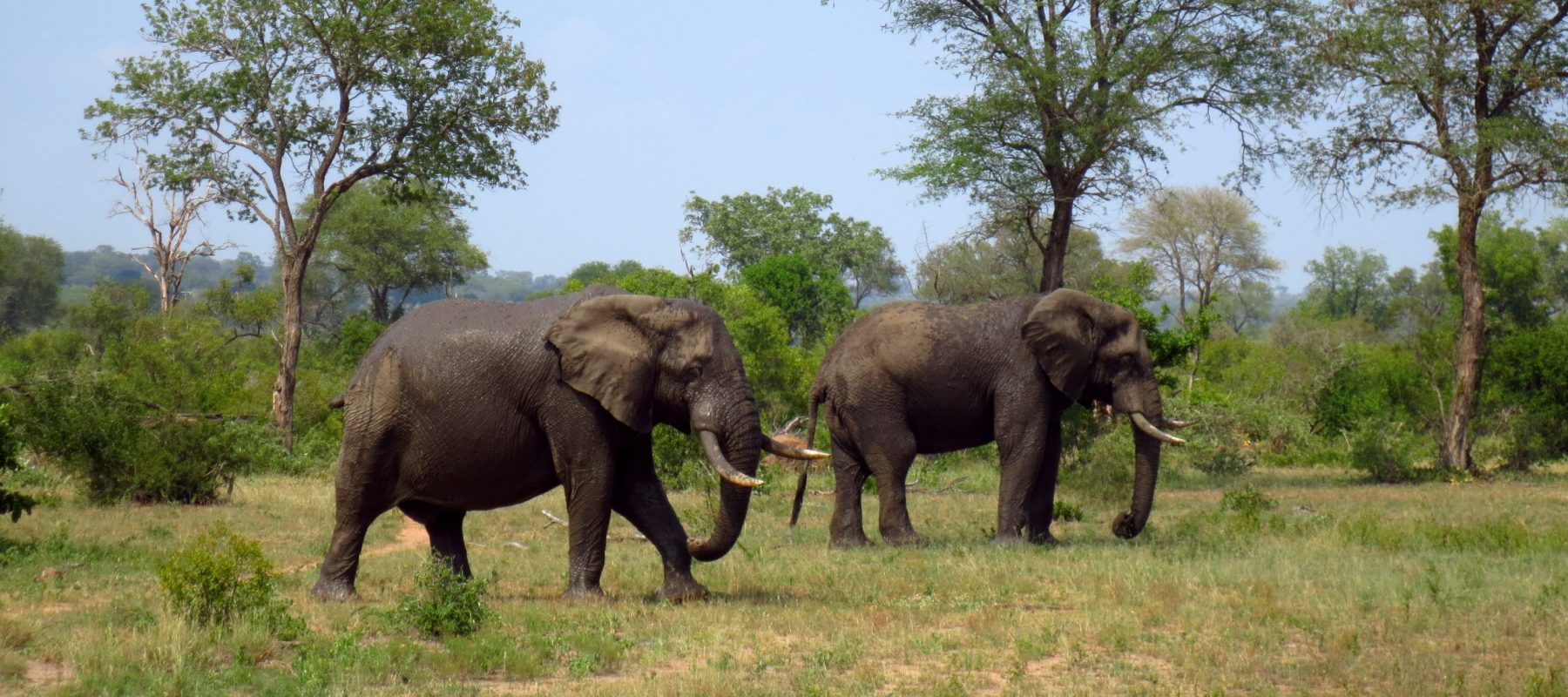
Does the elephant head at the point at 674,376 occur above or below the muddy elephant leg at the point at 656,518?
above

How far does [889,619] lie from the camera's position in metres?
10.7

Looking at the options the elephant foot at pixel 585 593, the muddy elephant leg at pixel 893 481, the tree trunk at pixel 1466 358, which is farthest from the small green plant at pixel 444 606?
the tree trunk at pixel 1466 358

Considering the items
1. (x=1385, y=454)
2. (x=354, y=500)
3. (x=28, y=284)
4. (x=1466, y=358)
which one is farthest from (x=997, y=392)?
(x=28, y=284)

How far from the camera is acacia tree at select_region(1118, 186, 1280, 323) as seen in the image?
68562 mm

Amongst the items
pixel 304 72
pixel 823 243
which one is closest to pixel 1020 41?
pixel 304 72

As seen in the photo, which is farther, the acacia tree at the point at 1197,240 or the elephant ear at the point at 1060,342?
the acacia tree at the point at 1197,240

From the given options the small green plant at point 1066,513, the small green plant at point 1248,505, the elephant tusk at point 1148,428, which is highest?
the elephant tusk at point 1148,428

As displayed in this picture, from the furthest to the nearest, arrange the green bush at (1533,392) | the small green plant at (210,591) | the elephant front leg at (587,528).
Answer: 1. the green bush at (1533,392)
2. the elephant front leg at (587,528)
3. the small green plant at (210,591)

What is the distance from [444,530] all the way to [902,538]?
18.2 feet

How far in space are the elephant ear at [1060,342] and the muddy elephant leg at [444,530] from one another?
20.9ft

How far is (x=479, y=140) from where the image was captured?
102 ft

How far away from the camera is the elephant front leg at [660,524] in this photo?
11.6 metres

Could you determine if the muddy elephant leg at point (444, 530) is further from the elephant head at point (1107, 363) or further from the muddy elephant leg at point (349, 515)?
the elephant head at point (1107, 363)

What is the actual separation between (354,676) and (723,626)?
2690mm
